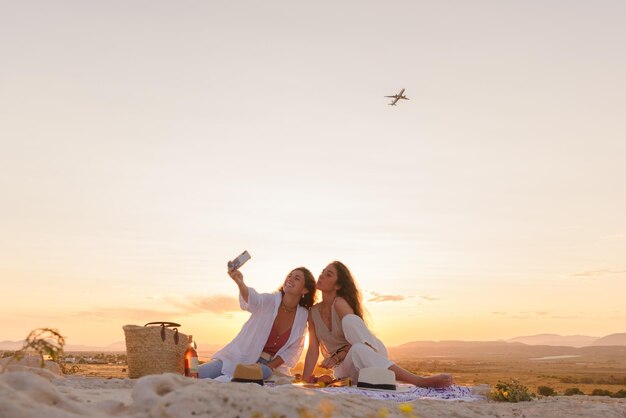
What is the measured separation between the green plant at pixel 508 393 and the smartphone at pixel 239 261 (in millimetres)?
3636

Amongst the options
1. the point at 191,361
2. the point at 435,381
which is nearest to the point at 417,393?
the point at 435,381

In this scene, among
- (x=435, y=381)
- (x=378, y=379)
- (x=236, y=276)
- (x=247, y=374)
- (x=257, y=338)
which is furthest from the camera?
(x=257, y=338)

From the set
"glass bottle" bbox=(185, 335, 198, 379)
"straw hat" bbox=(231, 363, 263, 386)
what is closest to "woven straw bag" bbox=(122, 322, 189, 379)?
"glass bottle" bbox=(185, 335, 198, 379)

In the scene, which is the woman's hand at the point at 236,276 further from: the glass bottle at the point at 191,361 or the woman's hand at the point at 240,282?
the glass bottle at the point at 191,361

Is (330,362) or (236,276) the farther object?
(330,362)

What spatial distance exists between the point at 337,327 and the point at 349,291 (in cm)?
54

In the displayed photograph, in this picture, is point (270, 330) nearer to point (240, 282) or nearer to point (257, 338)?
point (257, 338)

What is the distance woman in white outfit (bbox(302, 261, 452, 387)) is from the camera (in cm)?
911

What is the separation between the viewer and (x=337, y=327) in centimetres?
973

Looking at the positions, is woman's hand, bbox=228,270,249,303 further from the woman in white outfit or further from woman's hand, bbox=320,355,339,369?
woman's hand, bbox=320,355,339,369

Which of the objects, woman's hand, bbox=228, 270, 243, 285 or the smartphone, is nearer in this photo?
the smartphone

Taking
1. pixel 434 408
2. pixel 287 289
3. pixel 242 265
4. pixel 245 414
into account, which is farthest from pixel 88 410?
pixel 287 289

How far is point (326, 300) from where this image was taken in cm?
988

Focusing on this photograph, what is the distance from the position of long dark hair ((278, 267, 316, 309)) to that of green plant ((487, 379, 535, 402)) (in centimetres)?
280
